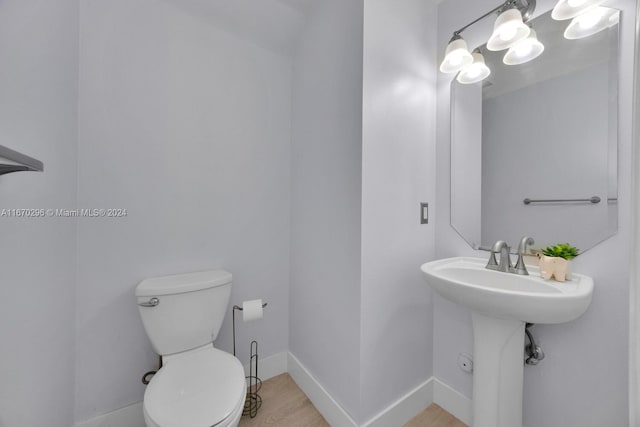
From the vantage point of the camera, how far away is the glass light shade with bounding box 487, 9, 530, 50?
107 cm

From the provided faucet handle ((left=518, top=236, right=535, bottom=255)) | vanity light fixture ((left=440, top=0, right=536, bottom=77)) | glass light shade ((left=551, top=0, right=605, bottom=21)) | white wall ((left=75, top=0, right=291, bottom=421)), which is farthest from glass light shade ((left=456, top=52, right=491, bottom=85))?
white wall ((left=75, top=0, right=291, bottom=421))

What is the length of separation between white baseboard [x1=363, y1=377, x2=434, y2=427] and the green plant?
0.97m

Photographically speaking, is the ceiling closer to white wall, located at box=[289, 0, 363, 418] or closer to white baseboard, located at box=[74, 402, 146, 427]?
white wall, located at box=[289, 0, 363, 418]

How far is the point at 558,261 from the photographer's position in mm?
979

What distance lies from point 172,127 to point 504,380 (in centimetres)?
203

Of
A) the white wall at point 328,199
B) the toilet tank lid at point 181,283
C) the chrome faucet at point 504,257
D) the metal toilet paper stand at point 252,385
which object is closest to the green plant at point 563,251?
the chrome faucet at point 504,257

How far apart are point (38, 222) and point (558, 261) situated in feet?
6.62

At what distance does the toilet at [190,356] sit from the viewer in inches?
34.4

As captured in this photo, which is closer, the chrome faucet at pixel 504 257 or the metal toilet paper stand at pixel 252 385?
the chrome faucet at pixel 504 257

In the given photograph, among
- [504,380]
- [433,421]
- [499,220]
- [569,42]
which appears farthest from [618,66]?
[433,421]

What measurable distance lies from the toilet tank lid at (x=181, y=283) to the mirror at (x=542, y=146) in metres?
1.37

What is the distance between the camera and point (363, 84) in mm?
1152

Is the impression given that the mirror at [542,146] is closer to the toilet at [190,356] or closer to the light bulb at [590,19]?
the light bulb at [590,19]

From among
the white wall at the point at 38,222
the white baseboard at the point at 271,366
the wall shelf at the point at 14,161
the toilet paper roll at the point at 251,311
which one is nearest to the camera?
the wall shelf at the point at 14,161
